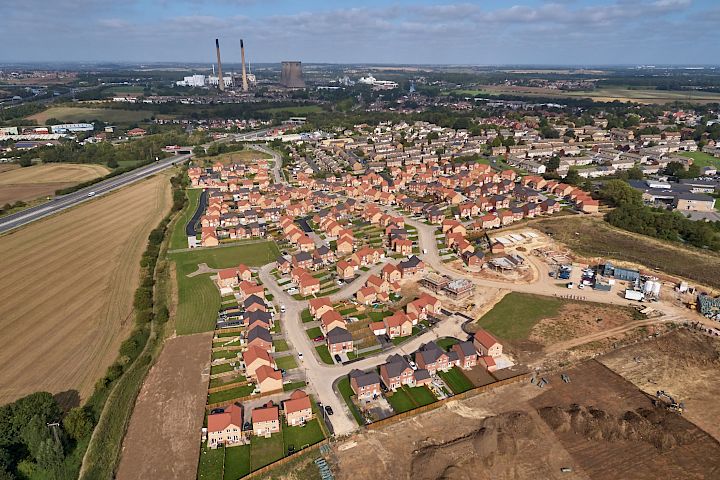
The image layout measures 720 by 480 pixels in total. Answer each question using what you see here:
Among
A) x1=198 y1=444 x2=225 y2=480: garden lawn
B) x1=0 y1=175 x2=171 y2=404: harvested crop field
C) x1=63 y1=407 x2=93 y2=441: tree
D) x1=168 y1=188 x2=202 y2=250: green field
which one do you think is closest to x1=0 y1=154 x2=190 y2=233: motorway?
x1=0 y1=175 x2=171 y2=404: harvested crop field

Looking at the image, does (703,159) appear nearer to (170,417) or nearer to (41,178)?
(170,417)

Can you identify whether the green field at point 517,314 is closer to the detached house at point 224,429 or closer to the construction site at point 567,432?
the construction site at point 567,432

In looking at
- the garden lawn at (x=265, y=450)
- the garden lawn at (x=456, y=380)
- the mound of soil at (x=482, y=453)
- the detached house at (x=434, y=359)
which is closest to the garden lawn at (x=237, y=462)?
the garden lawn at (x=265, y=450)

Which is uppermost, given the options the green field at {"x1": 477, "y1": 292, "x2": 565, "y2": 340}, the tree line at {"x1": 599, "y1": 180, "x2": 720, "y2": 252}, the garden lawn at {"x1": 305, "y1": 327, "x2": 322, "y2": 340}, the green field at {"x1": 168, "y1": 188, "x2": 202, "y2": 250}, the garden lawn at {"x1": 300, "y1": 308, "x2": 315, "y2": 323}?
the tree line at {"x1": 599, "y1": 180, "x2": 720, "y2": 252}

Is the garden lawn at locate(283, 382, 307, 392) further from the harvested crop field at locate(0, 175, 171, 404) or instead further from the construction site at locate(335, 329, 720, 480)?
the harvested crop field at locate(0, 175, 171, 404)

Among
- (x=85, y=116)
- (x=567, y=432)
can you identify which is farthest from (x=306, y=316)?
(x=85, y=116)
